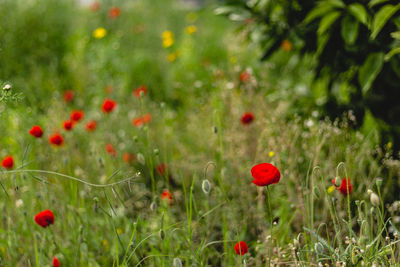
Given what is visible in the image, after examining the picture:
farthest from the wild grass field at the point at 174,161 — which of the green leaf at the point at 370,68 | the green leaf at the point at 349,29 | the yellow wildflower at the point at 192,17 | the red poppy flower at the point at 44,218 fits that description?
the yellow wildflower at the point at 192,17

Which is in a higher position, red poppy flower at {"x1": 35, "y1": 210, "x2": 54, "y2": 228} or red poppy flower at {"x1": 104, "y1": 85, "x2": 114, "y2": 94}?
red poppy flower at {"x1": 35, "y1": 210, "x2": 54, "y2": 228}

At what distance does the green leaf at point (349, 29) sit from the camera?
1.81 meters

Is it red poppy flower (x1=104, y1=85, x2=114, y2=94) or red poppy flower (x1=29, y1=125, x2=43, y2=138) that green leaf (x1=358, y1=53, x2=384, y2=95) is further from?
red poppy flower (x1=104, y1=85, x2=114, y2=94)

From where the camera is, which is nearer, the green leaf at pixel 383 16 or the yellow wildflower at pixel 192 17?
the green leaf at pixel 383 16


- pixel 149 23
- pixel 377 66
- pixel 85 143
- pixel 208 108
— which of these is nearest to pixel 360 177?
pixel 377 66

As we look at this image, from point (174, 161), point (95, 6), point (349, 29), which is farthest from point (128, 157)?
point (95, 6)

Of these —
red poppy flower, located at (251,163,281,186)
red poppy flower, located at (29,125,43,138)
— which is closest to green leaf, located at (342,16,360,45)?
red poppy flower, located at (251,163,281,186)

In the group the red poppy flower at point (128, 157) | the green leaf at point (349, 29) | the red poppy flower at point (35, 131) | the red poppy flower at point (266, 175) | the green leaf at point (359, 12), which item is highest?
the green leaf at point (359, 12)

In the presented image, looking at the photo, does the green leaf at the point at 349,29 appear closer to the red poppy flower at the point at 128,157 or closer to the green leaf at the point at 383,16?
the green leaf at the point at 383,16

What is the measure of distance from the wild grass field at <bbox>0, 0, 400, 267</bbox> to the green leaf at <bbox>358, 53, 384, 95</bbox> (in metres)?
0.25

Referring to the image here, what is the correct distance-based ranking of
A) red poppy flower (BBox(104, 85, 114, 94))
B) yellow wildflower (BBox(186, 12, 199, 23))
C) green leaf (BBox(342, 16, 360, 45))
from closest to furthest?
1. green leaf (BBox(342, 16, 360, 45))
2. red poppy flower (BBox(104, 85, 114, 94))
3. yellow wildflower (BBox(186, 12, 199, 23))

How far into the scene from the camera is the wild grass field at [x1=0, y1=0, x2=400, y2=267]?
1.60 meters

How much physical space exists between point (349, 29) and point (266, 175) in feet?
3.15

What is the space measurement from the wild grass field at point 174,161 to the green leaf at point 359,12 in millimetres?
516
